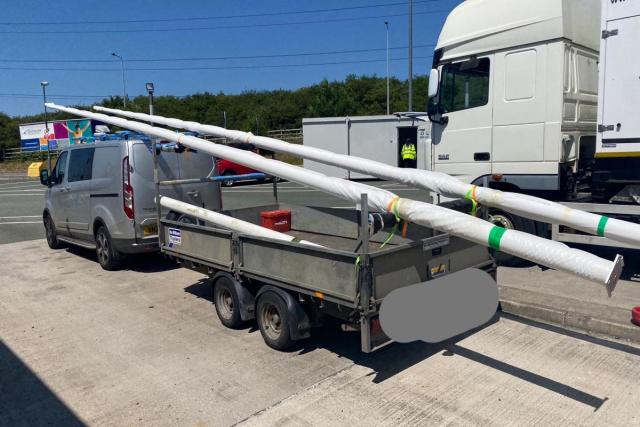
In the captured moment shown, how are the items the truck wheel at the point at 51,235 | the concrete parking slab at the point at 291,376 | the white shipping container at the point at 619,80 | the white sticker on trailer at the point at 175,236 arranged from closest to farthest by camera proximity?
the concrete parking slab at the point at 291,376, the white shipping container at the point at 619,80, the white sticker on trailer at the point at 175,236, the truck wheel at the point at 51,235

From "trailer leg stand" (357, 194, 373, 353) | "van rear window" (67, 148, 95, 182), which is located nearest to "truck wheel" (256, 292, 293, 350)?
"trailer leg stand" (357, 194, 373, 353)

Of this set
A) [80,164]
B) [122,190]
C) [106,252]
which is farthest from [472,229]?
[80,164]

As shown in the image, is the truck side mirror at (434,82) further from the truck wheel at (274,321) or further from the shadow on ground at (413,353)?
the truck wheel at (274,321)

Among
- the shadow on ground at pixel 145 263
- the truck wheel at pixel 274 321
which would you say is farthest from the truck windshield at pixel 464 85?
the shadow on ground at pixel 145 263

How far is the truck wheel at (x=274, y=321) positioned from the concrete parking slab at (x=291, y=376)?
13cm

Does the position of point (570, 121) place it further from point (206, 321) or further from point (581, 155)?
point (206, 321)

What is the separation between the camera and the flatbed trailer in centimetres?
399

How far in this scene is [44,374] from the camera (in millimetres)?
4688

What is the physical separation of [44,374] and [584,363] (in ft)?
15.7

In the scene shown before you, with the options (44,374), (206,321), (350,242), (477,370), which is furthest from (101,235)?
(477,370)

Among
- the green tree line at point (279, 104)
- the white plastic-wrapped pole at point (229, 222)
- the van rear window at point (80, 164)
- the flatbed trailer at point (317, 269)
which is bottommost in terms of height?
the flatbed trailer at point (317, 269)

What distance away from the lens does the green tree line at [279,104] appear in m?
53.0

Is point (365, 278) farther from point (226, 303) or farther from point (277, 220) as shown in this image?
point (277, 220)

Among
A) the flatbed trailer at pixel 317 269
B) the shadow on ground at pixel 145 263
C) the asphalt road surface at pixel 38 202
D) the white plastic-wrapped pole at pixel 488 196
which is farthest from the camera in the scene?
the asphalt road surface at pixel 38 202
